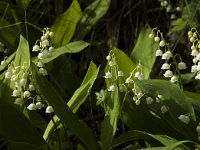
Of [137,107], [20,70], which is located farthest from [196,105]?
[20,70]

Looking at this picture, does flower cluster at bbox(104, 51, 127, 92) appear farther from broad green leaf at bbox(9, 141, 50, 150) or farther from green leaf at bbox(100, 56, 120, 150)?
broad green leaf at bbox(9, 141, 50, 150)

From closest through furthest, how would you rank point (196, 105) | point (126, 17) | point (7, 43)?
point (196, 105) < point (7, 43) < point (126, 17)

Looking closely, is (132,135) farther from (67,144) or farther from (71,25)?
(71,25)

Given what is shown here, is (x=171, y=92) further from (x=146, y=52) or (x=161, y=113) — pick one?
(x=146, y=52)

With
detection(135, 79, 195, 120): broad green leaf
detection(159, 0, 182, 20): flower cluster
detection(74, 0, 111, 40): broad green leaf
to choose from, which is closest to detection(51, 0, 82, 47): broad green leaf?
detection(74, 0, 111, 40): broad green leaf

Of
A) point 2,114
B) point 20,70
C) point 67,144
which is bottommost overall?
point 67,144

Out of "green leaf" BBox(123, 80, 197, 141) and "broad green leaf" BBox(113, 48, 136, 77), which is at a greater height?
"broad green leaf" BBox(113, 48, 136, 77)
